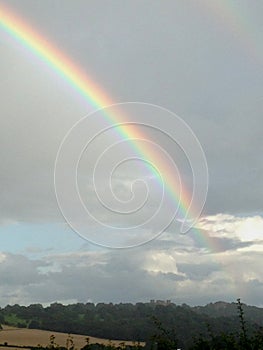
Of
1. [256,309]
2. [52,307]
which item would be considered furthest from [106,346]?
[52,307]

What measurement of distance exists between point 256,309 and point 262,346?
11.1 metres

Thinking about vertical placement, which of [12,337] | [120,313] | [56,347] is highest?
[120,313]

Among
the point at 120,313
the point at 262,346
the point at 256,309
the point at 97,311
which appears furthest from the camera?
the point at 97,311

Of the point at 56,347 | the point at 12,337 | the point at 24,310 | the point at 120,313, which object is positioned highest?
the point at 24,310

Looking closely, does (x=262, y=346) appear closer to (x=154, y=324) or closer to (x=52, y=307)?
(x=154, y=324)

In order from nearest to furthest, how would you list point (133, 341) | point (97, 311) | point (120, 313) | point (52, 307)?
point (133, 341), point (120, 313), point (97, 311), point (52, 307)

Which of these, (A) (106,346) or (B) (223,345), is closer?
(B) (223,345)

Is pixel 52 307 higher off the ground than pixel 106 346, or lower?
higher

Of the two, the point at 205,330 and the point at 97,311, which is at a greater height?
the point at 97,311

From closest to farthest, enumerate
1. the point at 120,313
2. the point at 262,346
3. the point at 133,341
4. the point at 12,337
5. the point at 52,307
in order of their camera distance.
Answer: the point at 262,346, the point at 133,341, the point at 12,337, the point at 120,313, the point at 52,307

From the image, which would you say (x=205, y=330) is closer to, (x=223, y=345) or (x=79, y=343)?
(x=223, y=345)

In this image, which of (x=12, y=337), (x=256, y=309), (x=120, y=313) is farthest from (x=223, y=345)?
(x=120, y=313)

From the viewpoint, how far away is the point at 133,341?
18188 millimetres

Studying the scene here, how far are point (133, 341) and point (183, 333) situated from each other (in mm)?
1779
